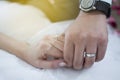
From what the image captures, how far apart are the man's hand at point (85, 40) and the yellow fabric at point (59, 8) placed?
0.16 m

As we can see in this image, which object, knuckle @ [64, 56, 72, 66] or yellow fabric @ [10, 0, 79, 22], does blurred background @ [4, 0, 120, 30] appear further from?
knuckle @ [64, 56, 72, 66]

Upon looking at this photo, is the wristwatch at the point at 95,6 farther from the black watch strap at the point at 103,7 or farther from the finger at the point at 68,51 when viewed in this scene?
the finger at the point at 68,51

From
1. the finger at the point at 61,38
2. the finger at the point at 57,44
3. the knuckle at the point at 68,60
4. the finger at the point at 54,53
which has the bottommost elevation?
the knuckle at the point at 68,60

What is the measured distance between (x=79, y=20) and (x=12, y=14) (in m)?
0.26

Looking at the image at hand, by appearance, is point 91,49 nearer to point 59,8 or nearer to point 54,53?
point 54,53

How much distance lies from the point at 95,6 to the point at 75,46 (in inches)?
5.5

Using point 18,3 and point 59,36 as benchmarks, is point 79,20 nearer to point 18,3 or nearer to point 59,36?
point 59,36

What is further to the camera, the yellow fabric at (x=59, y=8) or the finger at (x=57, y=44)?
the yellow fabric at (x=59, y=8)

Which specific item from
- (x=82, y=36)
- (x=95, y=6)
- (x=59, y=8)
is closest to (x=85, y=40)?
(x=82, y=36)

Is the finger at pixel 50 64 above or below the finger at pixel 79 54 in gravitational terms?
below

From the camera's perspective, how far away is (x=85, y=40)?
29.8 inches

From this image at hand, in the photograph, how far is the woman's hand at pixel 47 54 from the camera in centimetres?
81

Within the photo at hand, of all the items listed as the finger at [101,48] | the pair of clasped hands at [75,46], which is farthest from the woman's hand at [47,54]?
the finger at [101,48]

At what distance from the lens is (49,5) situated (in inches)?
38.8
